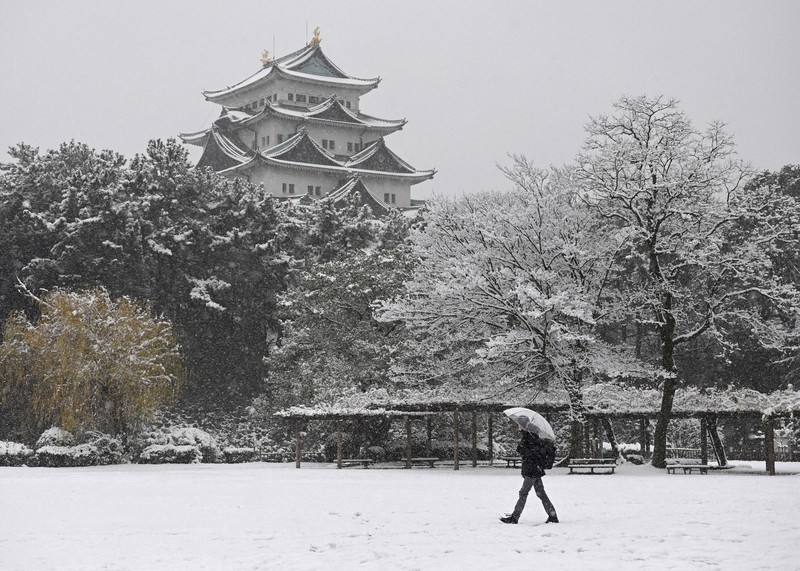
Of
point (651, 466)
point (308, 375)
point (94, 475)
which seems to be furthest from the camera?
point (308, 375)

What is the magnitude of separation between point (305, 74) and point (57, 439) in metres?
47.1

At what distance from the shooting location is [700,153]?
29.7 metres

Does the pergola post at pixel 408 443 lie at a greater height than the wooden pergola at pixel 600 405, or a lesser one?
lesser

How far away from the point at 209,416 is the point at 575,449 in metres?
20.6

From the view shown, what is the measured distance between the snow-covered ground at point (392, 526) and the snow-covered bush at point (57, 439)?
1201 centimetres

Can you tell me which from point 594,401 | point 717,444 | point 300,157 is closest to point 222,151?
point 300,157

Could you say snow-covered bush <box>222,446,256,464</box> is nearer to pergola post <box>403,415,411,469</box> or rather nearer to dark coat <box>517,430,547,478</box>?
pergola post <box>403,415,411,469</box>

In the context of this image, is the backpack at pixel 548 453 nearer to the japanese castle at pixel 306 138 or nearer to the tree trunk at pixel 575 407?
the tree trunk at pixel 575 407

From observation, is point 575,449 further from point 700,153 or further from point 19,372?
point 19,372

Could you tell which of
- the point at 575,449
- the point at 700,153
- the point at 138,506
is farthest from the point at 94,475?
the point at 700,153

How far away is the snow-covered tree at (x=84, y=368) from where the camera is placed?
3609cm

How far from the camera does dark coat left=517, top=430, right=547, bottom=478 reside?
544 inches

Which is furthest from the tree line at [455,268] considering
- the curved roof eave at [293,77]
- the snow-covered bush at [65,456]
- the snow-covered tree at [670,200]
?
the curved roof eave at [293,77]

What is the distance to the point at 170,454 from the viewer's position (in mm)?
37312
